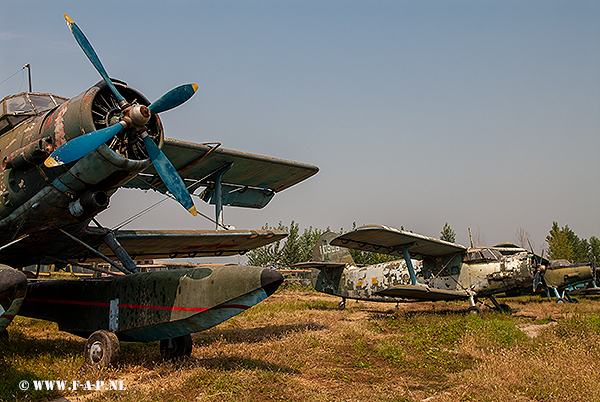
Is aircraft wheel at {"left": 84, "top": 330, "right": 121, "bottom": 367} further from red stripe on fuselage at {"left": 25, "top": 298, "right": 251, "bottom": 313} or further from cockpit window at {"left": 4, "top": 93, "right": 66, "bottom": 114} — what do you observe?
cockpit window at {"left": 4, "top": 93, "right": 66, "bottom": 114}

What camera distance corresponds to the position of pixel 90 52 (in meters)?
5.93

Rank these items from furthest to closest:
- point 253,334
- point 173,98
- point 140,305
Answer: point 253,334, point 140,305, point 173,98

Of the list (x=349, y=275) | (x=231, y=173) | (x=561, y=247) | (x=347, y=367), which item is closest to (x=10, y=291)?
(x=347, y=367)

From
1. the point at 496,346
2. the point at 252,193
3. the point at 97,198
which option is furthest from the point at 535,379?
the point at 252,193

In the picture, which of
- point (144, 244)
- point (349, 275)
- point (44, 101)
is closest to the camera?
point (44, 101)

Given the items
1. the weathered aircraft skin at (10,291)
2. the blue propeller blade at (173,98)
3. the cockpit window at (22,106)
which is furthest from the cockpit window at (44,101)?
the weathered aircraft skin at (10,291)

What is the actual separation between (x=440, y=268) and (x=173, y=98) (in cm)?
1125

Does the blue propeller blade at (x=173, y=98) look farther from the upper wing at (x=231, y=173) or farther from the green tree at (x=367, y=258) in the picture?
the green tree at (x=367, y=258)

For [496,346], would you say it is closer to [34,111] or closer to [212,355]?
[212,355]

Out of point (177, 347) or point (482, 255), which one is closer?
point (177, 347)

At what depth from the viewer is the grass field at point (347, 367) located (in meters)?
4.87

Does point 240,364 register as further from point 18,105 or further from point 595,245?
point 595,245

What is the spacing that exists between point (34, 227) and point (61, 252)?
4.59 feet

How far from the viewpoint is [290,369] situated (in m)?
6.08
